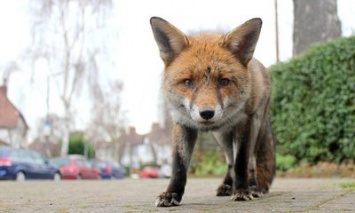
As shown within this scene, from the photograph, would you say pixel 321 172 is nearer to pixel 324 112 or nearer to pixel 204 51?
pixel 324 112

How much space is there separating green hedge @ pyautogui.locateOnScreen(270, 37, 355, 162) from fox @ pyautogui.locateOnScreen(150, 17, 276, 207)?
924 cm

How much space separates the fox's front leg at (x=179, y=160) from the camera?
505 cm

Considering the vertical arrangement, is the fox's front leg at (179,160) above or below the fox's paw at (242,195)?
above

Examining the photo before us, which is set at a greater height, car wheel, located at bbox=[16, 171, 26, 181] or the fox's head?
the fox's head

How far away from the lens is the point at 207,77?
15.7ft

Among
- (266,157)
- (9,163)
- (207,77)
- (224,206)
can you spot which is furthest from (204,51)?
(9,163)

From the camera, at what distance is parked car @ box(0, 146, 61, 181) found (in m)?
24.6

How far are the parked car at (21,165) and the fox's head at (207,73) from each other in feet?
68.0

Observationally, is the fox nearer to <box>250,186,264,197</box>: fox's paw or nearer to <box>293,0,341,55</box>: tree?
<box>250,186,264,197</box>: fox's paw

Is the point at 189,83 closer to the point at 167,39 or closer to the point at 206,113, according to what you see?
the point at 206,113

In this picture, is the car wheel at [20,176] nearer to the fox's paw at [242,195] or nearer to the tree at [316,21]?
the tree at [316,21]

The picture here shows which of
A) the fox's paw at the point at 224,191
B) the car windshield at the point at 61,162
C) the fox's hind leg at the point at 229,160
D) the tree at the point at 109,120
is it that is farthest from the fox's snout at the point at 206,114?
the tree at the point at 109,120

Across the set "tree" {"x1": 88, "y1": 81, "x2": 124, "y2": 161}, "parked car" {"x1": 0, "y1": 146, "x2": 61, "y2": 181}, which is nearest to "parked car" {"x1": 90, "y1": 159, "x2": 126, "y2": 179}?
"parked car" {"x1": 0, "y1": 146, "x2": 61, "y2": 181}

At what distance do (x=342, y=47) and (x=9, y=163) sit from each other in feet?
52.9
